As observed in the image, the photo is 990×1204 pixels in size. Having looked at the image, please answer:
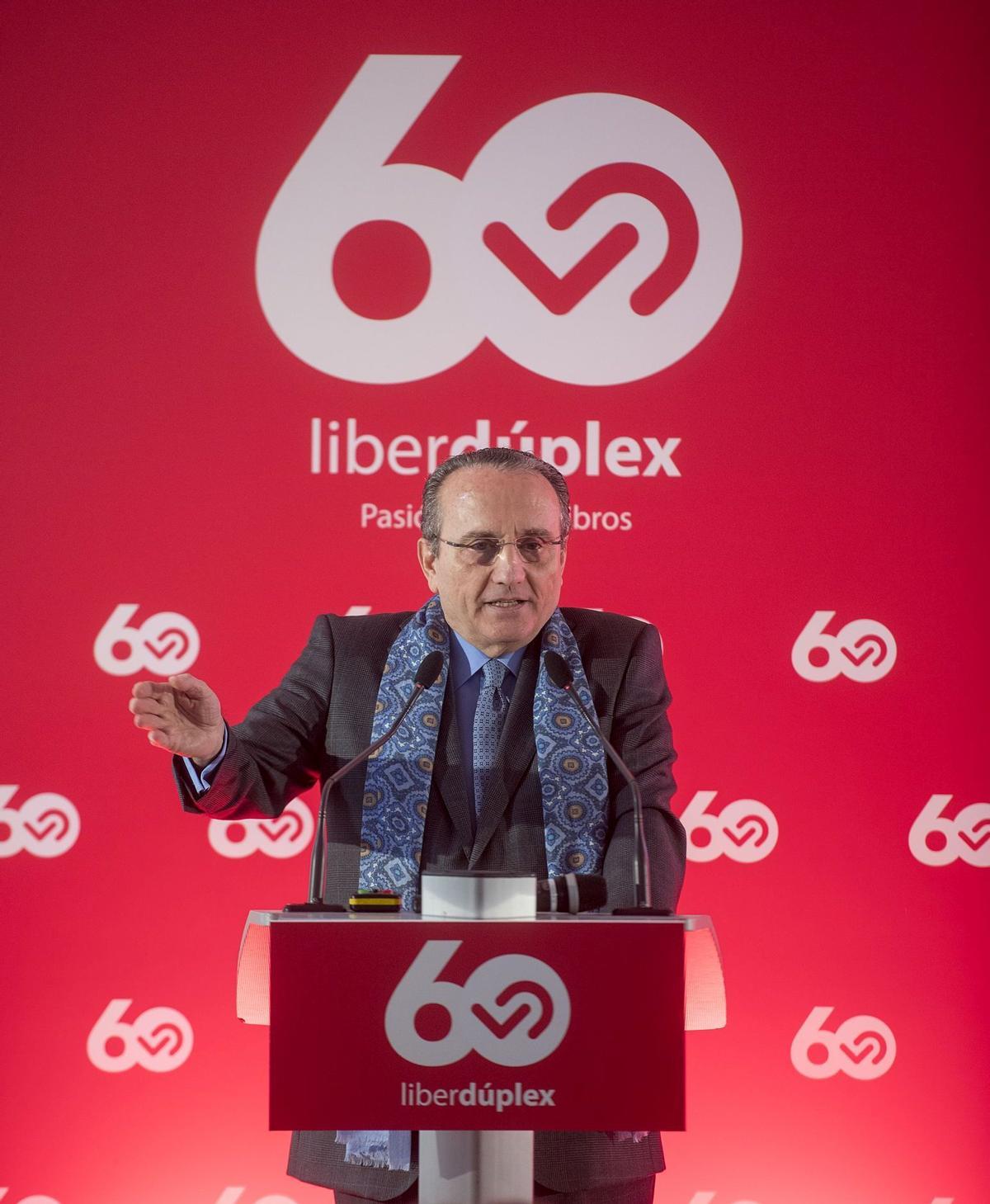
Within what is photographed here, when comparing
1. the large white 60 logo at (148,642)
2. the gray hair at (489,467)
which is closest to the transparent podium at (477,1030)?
the gray hair at (489,467)

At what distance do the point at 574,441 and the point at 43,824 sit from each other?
5.24 ft

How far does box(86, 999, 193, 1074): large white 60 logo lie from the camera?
308 centimetres

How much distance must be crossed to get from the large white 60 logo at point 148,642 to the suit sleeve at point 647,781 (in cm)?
143

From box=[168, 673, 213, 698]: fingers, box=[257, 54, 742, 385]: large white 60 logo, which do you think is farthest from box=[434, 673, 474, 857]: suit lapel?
box=[257, 54, 742, 385]: large white 60 logo

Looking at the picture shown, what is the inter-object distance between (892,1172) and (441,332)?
7.66 feet

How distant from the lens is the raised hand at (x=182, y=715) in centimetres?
168

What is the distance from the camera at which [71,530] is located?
3.17 m

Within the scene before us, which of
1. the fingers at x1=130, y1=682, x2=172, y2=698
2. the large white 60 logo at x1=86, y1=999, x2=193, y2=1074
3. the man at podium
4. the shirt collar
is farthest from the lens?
the large white 60 logo at x1=86, y1=999, x2=193, y2=1074

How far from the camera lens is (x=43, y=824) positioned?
10.2ft

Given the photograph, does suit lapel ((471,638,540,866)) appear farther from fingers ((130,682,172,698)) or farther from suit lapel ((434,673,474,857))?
fingers ((130,682,172,698))

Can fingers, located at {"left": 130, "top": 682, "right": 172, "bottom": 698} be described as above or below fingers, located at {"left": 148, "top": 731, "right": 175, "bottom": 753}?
above

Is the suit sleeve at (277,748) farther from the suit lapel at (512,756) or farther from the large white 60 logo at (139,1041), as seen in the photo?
the large white 60 logo at (139,1041)

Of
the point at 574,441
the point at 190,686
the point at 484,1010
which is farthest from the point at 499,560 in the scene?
the point at 574,441

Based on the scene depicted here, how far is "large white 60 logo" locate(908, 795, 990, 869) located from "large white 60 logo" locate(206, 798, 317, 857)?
1488mm
